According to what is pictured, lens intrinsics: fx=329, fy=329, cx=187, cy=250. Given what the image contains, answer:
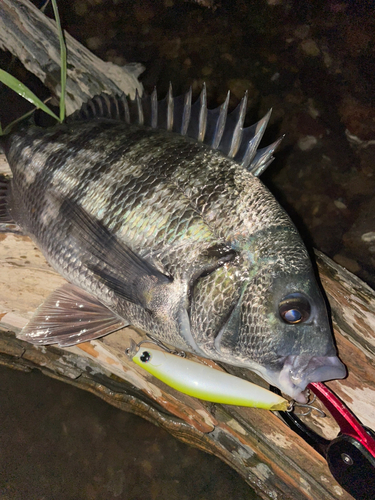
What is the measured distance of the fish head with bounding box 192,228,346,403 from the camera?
114 centimetres

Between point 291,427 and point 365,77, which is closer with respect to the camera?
point 291,427

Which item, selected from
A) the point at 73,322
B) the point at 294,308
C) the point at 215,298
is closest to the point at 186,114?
the point at 215,298

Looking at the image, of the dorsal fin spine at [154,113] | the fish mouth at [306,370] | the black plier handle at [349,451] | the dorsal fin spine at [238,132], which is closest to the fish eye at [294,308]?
the fish mouth at [306,370]

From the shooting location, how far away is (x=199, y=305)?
1.23 metres

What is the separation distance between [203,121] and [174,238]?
1.83ft

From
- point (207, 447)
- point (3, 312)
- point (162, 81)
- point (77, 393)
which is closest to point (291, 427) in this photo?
point (207, 447)

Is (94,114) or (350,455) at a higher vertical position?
(94,114)

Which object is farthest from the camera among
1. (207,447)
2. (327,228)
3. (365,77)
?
(327,228)

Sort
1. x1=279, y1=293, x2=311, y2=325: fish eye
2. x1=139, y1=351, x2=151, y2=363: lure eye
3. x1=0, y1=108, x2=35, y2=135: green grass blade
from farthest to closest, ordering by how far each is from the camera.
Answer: x1=0, y1=108, x2=35, y2=135: green grass blade
x1=139, y1=351, x2=151, y2=363: lure eye
x1=279, y1=293, x2=311, y2=325: fish eye

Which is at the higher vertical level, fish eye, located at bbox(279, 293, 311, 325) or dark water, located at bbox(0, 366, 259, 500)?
fish eye, located at bbox(279, 293, 311, 325)

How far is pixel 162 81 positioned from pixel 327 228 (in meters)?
1.43

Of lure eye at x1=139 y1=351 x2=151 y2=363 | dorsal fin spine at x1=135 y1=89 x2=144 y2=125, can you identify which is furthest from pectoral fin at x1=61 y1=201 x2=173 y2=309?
dorsal fin spine at x1=135 y1=89 x2=144 y2=125

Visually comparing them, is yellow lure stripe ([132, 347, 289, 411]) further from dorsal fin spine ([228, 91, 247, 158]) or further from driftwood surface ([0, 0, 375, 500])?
dorsal fin spine ([228, 91, 247, 158])

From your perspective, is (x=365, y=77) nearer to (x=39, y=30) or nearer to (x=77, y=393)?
(x=39, y=30)
